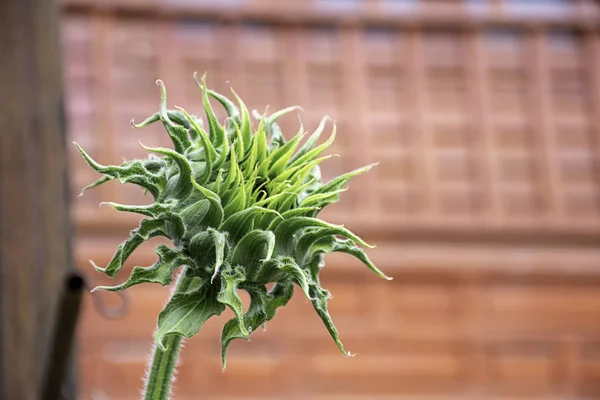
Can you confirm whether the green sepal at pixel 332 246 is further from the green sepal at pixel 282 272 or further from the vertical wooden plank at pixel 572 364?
the vertical wooden plank at pixel 572 364

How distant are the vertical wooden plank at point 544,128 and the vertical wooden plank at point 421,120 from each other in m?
0.69

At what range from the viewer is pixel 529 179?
6.40m

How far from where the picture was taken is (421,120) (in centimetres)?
618

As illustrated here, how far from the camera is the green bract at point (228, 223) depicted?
71 cm

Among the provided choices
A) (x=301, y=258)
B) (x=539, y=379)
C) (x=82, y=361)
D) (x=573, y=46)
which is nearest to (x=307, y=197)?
(x=301, y=258)

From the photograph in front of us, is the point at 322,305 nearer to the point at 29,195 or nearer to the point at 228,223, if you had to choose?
the point at 228,223

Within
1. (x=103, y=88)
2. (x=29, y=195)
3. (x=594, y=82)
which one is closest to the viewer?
(x=29, y=195)

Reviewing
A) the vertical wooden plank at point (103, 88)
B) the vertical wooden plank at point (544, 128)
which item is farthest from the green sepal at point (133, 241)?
the vertical wooden plank at point (544, 128)

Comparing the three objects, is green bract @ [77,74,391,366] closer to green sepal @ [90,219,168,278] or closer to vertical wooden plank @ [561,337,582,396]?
green sepal @ [90,219,168,278]

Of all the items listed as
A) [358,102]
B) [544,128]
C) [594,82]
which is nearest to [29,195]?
[358,102]

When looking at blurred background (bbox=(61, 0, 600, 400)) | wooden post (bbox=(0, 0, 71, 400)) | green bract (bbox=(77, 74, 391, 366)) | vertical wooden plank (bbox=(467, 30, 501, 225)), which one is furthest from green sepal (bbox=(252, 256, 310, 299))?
vertical wooden plank (bbox=(467, 30, 501, 225))

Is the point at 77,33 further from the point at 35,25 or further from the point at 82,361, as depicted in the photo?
the point at 35,25

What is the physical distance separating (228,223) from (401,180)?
18.1 feet

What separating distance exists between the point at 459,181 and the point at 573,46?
1210 millimetres
